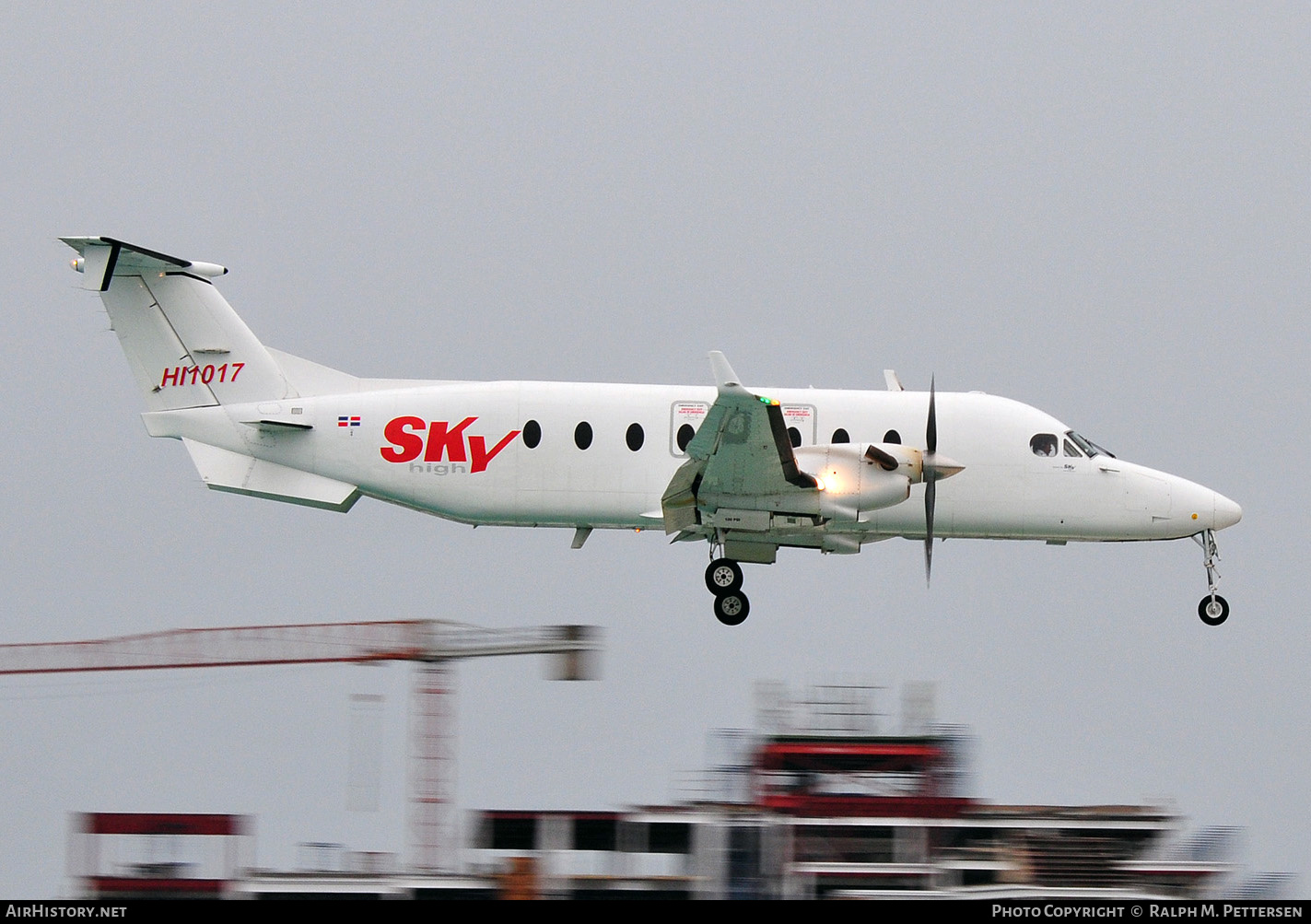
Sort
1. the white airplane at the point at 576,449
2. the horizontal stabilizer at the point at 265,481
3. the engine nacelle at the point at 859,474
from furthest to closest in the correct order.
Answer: the horizontal stabilizer at the point at 265,481, the white airplane at the point at 576,449, the engine nacelle at the point at 859,474

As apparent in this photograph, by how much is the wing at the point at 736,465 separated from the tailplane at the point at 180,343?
7.40 meters

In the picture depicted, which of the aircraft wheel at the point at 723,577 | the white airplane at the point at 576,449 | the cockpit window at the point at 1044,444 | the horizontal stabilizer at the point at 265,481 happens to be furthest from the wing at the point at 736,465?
the horizontal stabilizer at the point at 265,481

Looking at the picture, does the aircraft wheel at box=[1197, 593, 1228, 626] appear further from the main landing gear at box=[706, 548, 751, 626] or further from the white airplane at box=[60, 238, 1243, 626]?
the main landing gear at box=[706, 548, 751, 626]

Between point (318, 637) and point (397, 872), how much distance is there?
4800 millimetres

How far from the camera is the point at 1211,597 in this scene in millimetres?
27688

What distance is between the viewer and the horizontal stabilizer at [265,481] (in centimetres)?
2702

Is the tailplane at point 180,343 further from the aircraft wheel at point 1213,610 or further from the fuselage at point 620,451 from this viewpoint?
the aircraft wheel at point 1213,610

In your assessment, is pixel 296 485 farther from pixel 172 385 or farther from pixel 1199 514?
pixel 1199 514

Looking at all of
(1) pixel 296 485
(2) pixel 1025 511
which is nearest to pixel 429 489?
(1) pixel 296 485

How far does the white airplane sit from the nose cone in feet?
0.12

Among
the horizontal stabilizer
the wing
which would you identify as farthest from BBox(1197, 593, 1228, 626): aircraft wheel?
the horizontal stabilizer

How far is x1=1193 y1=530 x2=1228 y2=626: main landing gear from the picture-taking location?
27625mm

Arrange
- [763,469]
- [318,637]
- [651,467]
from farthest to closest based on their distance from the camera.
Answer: [318,637], [651,467], [763,469]

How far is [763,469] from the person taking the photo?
2477cm
